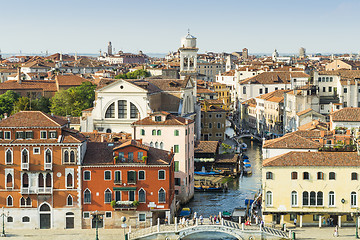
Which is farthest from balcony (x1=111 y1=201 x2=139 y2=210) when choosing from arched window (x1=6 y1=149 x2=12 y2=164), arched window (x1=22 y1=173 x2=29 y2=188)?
A: arched window (x1=6 y1=149 x2=12 y2=164)

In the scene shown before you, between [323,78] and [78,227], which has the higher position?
[323,78]

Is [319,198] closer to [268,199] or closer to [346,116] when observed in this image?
[268,199]

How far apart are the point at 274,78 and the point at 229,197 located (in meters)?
57.5

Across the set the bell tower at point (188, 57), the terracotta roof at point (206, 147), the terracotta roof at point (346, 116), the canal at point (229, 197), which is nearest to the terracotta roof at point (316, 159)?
the canal at point (229, 197)

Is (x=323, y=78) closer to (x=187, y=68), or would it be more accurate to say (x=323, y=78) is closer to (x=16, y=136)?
(x=187, y=68)

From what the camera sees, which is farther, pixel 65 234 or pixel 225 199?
pixel 225 199

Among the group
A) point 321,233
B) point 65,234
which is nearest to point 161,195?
point 65,234

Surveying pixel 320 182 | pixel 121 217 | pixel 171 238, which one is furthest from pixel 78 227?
pixel 320 182

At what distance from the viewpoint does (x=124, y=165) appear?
4203 cm

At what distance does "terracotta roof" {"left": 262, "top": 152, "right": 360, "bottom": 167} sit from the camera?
1636 inches

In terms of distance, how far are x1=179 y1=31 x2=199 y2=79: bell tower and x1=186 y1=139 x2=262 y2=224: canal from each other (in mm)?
15644

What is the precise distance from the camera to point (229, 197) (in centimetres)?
5362

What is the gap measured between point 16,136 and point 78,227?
6197 mm

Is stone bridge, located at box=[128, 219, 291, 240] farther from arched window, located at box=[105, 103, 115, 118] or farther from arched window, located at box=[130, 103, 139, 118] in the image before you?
arched window, located at box=[105, 103, 115, 118]
